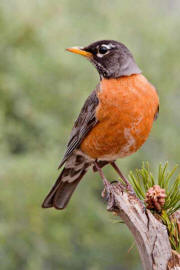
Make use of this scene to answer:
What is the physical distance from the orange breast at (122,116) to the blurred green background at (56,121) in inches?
30.5

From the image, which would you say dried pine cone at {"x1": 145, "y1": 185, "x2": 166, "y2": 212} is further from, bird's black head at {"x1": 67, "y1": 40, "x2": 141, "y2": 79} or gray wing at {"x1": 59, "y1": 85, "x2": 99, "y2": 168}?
bird's black head at {"x1": 67, "y1": 40, "x2": 141, "y2": 79}

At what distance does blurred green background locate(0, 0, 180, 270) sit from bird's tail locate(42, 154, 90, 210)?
0.27 m

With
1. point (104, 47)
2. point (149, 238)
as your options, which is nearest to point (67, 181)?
point (104, 47)

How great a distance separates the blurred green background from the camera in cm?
320

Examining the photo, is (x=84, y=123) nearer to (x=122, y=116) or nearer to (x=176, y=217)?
(x=122, y=116)

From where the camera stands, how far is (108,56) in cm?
271

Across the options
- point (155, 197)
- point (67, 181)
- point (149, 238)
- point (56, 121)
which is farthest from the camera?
point (56, 121)

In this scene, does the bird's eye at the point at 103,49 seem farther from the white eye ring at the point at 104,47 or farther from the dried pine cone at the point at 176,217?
the dried pine cone at the point at 176,217

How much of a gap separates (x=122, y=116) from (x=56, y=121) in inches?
47.0

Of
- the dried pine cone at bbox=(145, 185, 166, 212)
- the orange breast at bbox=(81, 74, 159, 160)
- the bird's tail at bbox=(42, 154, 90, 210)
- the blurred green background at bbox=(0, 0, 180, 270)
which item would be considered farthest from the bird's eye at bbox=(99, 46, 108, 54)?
the dried pine cone at bbox=(145, 185, 166, 212)

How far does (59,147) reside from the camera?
11.6ft

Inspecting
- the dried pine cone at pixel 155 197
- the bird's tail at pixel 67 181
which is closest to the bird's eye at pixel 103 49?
the bird's tail at pixel 67 181

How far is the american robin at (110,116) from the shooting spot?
237 centimetres

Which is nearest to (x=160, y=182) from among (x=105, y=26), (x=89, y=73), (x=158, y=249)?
(x=158, y=249)
